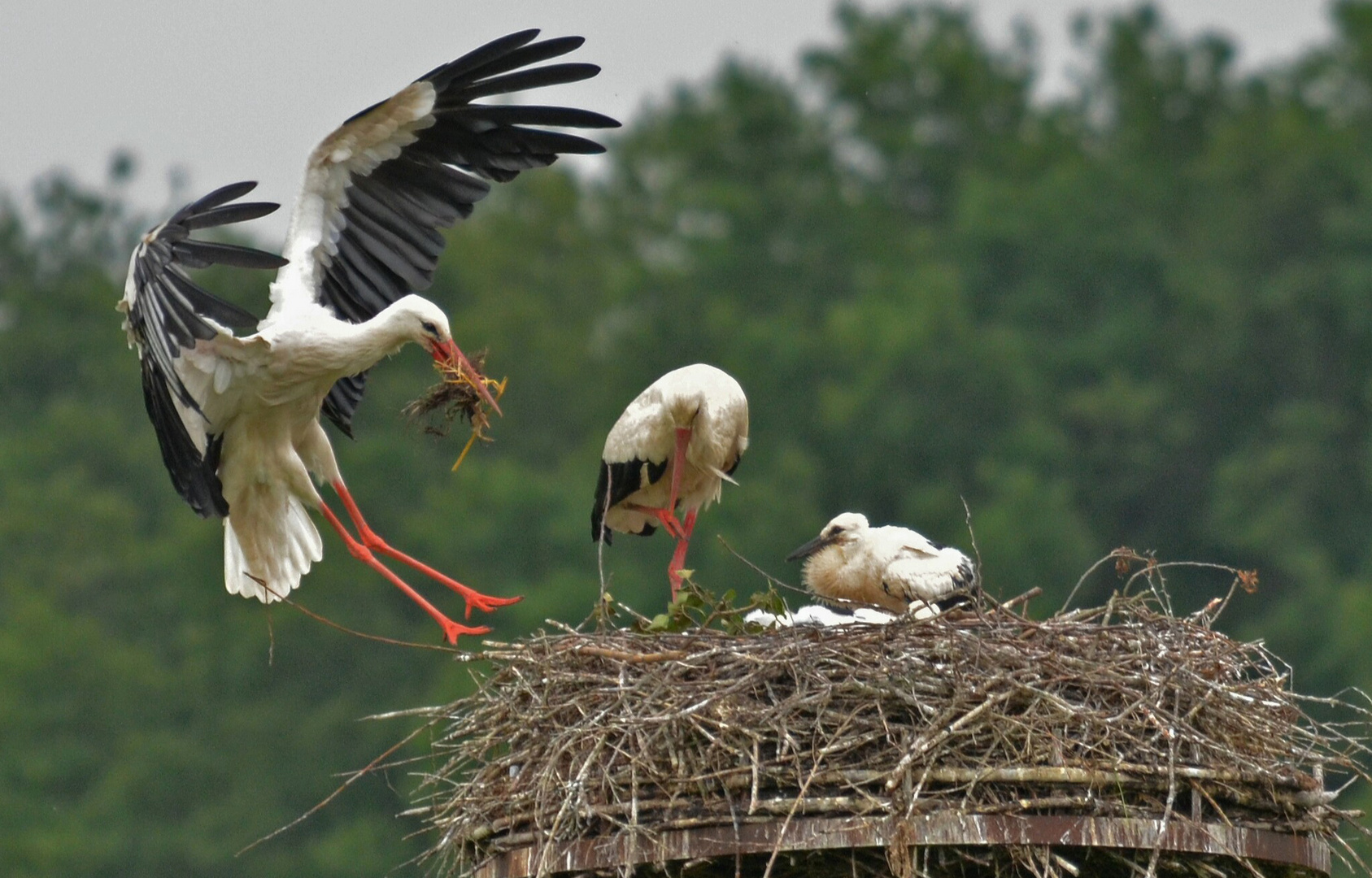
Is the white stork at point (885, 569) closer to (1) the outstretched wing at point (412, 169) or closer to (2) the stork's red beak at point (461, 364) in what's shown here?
(2) the stork's red beak at point (461, 364)

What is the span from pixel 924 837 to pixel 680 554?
12.7 feet

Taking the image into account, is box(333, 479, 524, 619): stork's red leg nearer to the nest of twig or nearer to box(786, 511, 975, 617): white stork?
the nest of twig

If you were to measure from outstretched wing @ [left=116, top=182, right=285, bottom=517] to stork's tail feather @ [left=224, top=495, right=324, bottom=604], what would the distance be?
36cm

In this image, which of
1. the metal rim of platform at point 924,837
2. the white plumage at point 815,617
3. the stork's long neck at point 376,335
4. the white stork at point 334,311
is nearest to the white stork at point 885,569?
the white plumage at point 815,617

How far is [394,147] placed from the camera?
386 inches

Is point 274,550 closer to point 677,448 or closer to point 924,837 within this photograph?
point 677,448

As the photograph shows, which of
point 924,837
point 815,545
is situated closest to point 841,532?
point 815,545

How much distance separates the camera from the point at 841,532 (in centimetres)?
940

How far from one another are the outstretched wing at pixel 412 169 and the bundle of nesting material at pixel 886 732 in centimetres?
276

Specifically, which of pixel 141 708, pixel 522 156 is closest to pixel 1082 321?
pixel 141 708

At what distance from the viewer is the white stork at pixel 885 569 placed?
8.81m

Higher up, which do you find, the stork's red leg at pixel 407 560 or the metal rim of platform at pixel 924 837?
the stork's red leg at pixel 407 560

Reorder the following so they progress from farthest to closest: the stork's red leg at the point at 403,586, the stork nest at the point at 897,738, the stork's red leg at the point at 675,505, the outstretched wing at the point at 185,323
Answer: the stork's red leg at the point at 675,505
the stork's red leg at the point at 403,586
the outstretched wing at the point at 185,323
the stork nest at the point at 897,738

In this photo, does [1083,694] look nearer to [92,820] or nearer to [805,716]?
[805,716]
